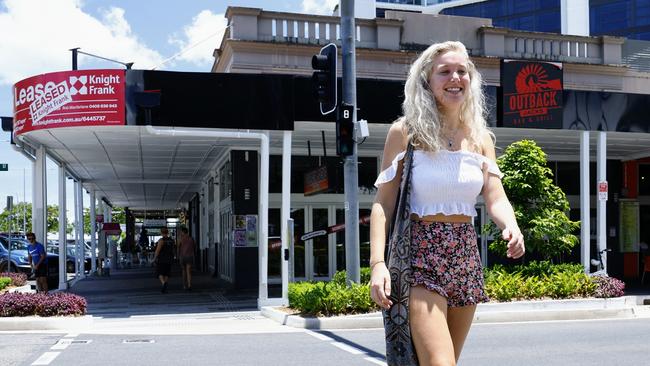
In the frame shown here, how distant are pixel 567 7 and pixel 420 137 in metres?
60.3

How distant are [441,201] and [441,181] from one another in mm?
89

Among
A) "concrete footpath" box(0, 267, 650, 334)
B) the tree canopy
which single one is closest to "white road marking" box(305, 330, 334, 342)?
"concrete footpath" box(0, 267, 650, 334)

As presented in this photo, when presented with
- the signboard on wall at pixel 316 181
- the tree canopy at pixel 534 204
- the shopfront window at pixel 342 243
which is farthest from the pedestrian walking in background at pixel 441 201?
the shopfront window at pixel 342 243

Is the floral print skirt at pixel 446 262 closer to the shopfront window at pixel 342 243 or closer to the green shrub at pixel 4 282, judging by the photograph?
the shopfront window at pixel 342 243

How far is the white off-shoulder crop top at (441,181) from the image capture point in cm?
343

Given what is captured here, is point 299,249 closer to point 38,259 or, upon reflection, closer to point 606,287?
point 38,259

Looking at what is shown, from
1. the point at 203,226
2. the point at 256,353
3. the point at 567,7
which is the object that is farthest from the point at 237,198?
the point at 567,7

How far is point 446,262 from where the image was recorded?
3393 mm

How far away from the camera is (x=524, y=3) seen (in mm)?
64875

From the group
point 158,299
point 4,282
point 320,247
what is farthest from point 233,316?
point 4,282

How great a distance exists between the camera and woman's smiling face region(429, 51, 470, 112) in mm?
3539

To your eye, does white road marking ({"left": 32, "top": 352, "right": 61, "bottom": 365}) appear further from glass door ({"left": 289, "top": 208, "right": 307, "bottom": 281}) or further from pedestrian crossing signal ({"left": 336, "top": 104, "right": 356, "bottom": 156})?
glass door ({"left": 289, "top": 208, "right": 307, "bottom": 281})

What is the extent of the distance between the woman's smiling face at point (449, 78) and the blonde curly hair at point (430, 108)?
0.9 inches

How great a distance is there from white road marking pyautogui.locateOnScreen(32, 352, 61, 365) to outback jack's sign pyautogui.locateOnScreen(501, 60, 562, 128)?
429 inches
